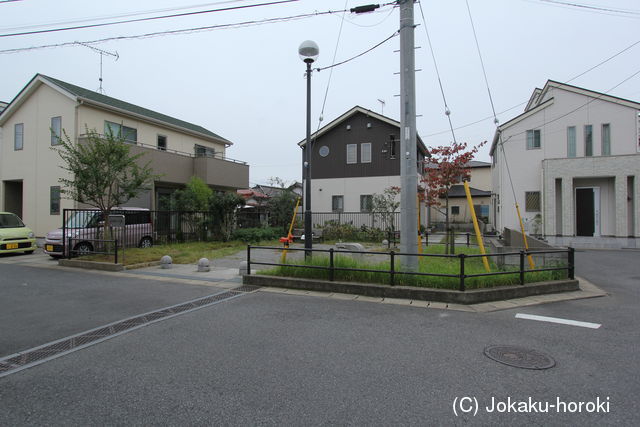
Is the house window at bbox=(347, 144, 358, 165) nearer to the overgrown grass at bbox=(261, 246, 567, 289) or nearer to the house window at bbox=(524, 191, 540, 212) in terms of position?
the house window at bbox=(524, 191, 540, 212)

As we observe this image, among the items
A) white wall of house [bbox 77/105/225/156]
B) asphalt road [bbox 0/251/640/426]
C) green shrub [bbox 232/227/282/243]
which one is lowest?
asphalt road [bbox 0/251/640/426]

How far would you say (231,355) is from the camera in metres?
3.99

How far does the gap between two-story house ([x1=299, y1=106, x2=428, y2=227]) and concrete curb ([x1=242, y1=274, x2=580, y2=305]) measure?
568 inches

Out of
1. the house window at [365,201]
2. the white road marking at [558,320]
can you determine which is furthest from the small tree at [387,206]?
the white road marking at [558,320]

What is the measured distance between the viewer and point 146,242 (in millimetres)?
14656

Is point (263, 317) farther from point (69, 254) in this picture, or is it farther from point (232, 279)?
point (69, 254)

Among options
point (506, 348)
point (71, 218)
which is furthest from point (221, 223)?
point (506, 348)

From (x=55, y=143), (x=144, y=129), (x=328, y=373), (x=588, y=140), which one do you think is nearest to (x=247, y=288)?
(x=328, y=373)

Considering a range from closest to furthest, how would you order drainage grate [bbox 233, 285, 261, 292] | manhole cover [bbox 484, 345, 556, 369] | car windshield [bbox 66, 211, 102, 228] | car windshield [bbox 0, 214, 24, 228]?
manhole cover [bbox 484, 345, 556, 369]
drainage grate [bbox 233, 285, 261, 292]
car windshield [bbox 66, 211, 102, 228]
car windshield [bbox 0, 214, 24, 228]

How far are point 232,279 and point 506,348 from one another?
20.7 feet

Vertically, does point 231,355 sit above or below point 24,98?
below

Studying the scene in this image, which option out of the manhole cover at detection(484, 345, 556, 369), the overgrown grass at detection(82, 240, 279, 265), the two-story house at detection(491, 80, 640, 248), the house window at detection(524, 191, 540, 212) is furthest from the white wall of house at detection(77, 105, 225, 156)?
the house window at detection(524, 191, 540, 212)

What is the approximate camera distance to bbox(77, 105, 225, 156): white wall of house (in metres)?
16.2

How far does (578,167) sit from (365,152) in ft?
37.3
